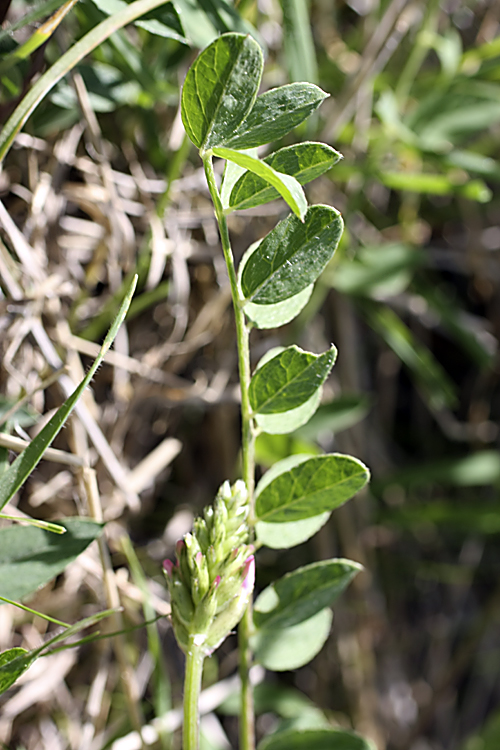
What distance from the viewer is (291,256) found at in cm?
37

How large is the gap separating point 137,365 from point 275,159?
401 millimetres

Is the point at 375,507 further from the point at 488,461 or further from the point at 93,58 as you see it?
the point at 93,58

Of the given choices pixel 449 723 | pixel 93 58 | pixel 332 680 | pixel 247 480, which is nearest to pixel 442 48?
pixel 93 58

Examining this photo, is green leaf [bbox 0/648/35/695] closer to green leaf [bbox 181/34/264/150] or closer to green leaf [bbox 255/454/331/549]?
green leaf [bbox 255/454/331/549]

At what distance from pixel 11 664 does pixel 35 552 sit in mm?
98

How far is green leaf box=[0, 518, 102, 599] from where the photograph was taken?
16.8 inches

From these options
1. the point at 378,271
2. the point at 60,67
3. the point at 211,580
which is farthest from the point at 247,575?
the point at 378,271

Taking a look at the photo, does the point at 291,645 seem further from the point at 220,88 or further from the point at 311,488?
the point at 220,88

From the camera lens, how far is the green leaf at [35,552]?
0.43 metres

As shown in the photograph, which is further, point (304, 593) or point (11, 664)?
point (304, 593)

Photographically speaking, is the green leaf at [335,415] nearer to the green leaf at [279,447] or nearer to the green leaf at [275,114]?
the green leaf at [279,447]

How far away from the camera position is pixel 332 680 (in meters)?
0.88

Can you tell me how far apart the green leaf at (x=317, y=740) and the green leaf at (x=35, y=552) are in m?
0.24

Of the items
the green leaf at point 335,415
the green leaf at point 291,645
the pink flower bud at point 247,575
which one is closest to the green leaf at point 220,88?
the pink flower bud at point 247,575
